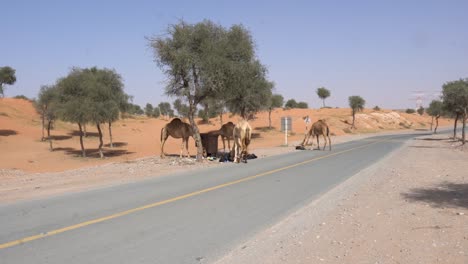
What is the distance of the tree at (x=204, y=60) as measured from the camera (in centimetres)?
2358

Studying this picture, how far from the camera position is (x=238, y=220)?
9.16 m

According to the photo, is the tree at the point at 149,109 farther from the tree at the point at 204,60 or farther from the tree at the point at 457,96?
the tree at the point at 204,60

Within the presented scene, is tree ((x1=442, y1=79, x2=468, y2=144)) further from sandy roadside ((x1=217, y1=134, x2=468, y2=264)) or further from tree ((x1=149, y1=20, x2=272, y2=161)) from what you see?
sandy roadside ((x1=217, y1=134, x2=468, y2=264))

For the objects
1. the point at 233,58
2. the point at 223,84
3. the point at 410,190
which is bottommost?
the point at 410,190

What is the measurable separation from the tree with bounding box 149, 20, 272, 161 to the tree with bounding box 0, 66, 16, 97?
Answer: 6998 centimetres

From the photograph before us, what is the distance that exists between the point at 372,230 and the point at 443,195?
4948 millimetres

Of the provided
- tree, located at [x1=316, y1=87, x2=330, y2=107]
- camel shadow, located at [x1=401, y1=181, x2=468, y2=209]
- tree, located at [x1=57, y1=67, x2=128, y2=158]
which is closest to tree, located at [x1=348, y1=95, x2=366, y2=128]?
tree, located at [x1=316, y1=87, x2=330, y2=107]

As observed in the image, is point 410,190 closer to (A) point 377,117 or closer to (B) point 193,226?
(B) point 193,226

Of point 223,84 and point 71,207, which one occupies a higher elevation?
point 223,84

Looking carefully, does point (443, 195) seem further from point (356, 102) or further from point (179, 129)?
point (356, 102)

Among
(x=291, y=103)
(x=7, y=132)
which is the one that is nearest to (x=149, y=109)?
(x=291, y=103)

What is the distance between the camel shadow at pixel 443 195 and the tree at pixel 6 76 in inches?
3369

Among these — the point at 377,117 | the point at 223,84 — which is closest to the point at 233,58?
the point at 223,84

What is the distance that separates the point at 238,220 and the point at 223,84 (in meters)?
16.1
